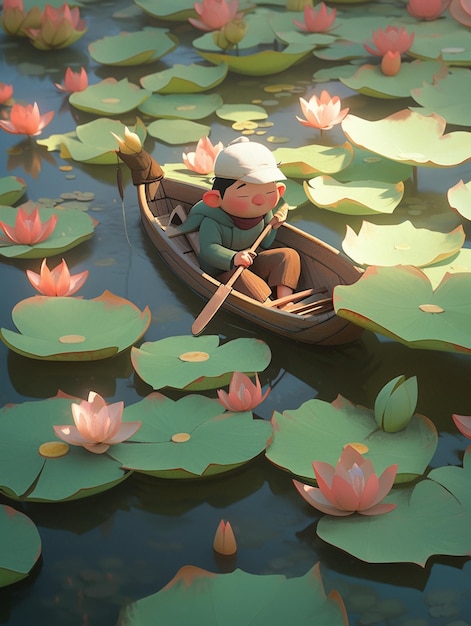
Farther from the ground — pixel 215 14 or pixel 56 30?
pixel 215 14

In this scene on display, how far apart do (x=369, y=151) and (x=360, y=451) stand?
1.80m

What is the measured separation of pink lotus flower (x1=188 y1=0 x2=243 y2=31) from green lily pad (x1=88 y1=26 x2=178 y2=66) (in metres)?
0.19

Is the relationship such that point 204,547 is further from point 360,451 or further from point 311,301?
point 311,301

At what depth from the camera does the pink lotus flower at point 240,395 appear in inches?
90.8

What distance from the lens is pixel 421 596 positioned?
1.85 metres

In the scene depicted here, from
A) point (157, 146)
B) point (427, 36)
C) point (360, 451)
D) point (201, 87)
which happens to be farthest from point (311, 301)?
point (427, 36)

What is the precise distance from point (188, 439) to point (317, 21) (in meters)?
3.34

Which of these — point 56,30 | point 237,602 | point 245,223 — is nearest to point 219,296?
point 245,223

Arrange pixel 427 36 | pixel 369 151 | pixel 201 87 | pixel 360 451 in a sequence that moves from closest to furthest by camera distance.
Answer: pixel 360 451, pixel 369 151, pixel 201 87, pixel 427 36

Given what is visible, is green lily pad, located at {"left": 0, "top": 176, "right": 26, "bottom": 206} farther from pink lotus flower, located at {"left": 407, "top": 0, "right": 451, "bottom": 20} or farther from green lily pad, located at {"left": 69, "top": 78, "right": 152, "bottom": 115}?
pink lotus flower, located at {"left": 407, "top": 0, "right": 451, "bottom": 20}

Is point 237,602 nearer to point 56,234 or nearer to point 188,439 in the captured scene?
point 188,439

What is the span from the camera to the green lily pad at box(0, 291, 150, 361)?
2598mm

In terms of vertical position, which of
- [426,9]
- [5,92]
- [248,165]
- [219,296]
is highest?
[248,165]

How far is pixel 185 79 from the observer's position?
4.42m
